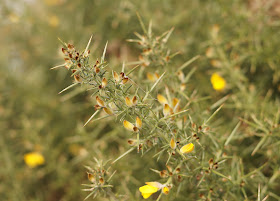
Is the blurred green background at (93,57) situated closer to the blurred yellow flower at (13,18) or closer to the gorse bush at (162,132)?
the blurred yellow flower at (13,18)

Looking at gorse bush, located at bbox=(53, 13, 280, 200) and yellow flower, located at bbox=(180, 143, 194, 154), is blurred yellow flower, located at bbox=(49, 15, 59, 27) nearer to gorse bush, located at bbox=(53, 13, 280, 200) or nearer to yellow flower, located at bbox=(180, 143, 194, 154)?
gorse bush, located at bbox=(53, 13, 280, 200)

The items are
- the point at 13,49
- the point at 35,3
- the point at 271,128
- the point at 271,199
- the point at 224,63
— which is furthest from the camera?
the point at 35,3

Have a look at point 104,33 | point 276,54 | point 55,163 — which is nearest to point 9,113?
point 55,163

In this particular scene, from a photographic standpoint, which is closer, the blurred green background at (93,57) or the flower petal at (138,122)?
the flower petal at (138,122)

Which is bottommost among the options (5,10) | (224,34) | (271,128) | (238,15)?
(271,128)

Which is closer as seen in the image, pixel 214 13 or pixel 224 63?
pixel 224 63

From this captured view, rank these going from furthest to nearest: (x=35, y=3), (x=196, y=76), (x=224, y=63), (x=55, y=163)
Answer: (x=35, y=3), (x=55, y=163), (x=196, y=76), (x=224, y=63)

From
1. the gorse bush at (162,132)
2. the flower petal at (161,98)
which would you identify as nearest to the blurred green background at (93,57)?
the gorse bush at (162,132)

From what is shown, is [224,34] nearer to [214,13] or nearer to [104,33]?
[214,13]

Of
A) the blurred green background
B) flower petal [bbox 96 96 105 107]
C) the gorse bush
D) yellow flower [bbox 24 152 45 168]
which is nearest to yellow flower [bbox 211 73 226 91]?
the blurred green background
